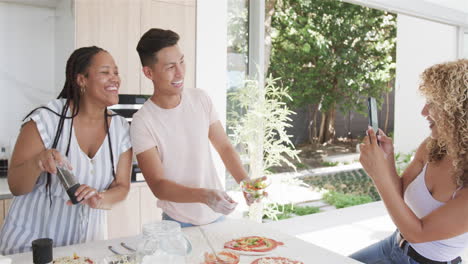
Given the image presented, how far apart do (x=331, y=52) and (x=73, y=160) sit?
521cm

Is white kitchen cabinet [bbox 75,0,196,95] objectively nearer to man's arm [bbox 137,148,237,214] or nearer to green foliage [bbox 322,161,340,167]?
man's arm [bbox 137,148,237,214]

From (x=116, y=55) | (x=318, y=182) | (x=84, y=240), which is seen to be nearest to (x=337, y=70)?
(x=318, y=182)

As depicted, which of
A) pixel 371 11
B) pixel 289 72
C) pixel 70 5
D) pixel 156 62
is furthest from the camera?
pixel 371 11

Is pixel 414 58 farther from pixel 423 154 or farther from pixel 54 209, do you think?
pixel 54 209

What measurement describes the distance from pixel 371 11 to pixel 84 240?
20.0ft

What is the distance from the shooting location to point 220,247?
1.75 meters

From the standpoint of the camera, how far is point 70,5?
3.16m

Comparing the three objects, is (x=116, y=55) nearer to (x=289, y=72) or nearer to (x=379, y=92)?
(x=289, y=72)

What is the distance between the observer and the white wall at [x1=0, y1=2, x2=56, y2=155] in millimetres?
3461

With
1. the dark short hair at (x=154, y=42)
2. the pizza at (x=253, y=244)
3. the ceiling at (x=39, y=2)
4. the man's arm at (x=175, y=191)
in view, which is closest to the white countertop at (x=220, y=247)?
the pizza at (x=253, y=244)

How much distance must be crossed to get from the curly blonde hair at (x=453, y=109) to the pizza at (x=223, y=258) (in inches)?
34.5

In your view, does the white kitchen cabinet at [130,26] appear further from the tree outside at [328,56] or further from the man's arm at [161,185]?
the tree outside at [328,56]

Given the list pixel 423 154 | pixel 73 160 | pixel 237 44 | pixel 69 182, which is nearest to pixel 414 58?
pixel 237 44

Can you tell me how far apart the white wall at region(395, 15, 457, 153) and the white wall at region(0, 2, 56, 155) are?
550 centimetres
